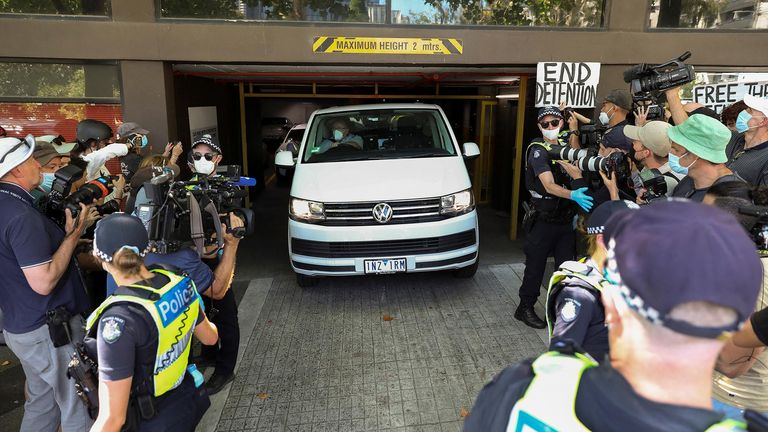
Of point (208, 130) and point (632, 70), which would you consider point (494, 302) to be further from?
point (208, 130)

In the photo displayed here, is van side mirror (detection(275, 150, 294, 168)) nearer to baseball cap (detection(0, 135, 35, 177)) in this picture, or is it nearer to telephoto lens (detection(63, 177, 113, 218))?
telephoto lens (detection(63, 177, 113, 218))

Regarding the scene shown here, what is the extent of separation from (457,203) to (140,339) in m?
3.53

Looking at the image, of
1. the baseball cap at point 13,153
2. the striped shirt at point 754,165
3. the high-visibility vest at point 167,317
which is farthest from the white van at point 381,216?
the high-visibility vest at point 167,317

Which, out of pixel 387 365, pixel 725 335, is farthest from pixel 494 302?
pixel 725 335

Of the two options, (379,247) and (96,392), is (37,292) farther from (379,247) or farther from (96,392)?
(379,247)

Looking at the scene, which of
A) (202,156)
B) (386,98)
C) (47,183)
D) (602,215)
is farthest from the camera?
(386,98)

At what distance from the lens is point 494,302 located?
4.83m

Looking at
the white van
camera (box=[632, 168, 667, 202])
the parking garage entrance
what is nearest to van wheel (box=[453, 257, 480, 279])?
the white van

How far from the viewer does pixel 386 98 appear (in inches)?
352

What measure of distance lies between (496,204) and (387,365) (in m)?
5.68

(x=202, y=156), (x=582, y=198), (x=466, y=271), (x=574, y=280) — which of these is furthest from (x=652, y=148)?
(x=202, y=156)

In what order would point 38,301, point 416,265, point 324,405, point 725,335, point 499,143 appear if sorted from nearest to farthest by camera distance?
point 725,335
point 38,301
point 324,405
point 416,265
point 499,143

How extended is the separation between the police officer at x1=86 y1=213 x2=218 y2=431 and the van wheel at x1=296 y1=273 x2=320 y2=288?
3.04 metres

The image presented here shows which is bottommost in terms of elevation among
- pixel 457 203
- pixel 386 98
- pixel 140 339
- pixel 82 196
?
pixel 457 203
